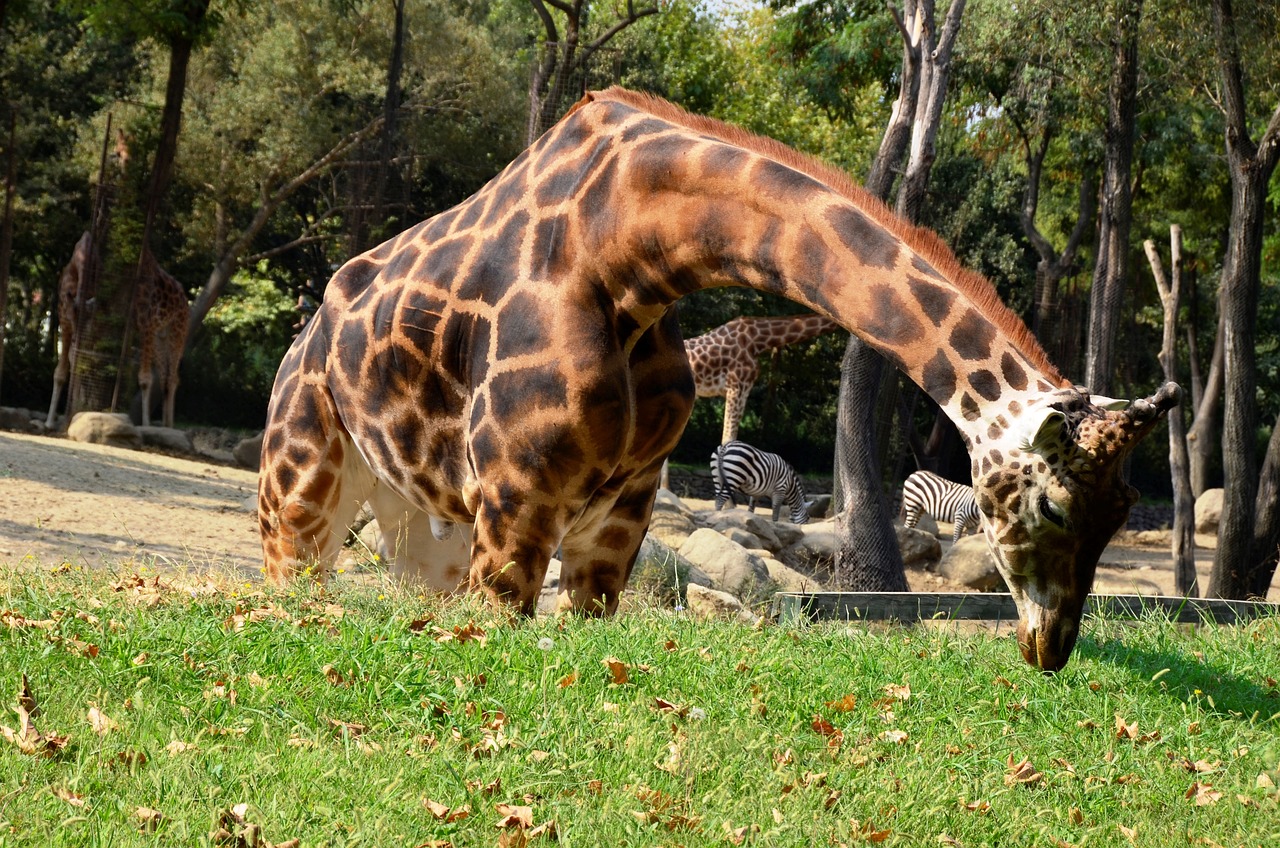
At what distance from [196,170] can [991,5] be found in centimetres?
1502

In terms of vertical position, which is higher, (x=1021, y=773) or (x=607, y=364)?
(x=607, y=364)

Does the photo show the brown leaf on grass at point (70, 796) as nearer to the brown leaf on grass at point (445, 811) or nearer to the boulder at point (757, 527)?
the brown leaf on grass at point (445, 811)

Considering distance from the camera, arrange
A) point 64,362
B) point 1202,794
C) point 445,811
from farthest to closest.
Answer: point 64,362, point 1202,794, point 445,811

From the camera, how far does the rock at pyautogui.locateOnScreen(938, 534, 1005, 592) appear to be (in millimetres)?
13922


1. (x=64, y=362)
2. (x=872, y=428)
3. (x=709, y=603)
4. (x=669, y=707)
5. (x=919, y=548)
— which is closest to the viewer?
(x=669, y=707)

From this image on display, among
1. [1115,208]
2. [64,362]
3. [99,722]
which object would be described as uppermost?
[1115,208]

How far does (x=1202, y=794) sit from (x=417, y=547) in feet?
11.2

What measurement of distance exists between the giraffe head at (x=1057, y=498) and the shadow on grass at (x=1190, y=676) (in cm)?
165

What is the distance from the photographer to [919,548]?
15234 mm

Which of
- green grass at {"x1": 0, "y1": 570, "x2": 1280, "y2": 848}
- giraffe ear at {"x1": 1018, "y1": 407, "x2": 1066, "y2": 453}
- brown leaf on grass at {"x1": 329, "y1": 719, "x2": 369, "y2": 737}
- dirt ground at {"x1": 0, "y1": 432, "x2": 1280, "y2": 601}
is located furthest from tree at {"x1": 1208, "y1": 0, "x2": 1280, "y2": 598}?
brown leaf on grass at {"x1": 329, "y1": 719, "x2": 369, "y2": 737}

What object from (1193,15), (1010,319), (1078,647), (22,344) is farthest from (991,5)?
(22,344)

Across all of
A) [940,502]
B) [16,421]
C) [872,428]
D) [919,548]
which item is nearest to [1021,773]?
[872,428]

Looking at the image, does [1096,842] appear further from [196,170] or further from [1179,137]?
[196,170]

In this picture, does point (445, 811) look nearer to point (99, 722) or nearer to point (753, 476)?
point (99, 722)
